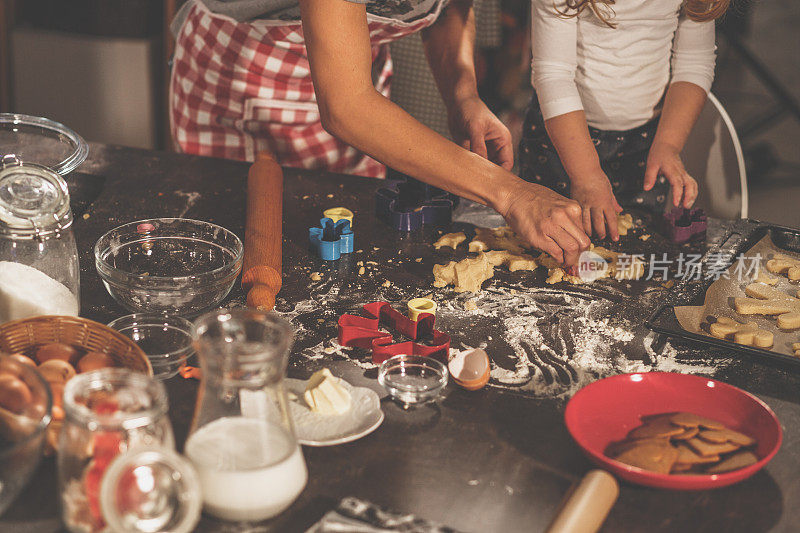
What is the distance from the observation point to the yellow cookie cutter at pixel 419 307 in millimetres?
1166

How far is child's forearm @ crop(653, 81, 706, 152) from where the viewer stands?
1.65 metres

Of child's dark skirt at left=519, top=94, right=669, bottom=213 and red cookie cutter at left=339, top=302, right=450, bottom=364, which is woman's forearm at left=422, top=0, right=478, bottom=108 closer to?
child's dark skirt at left=519, top=94, right=669, bottom=213

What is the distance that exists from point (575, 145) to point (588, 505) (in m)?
0.95

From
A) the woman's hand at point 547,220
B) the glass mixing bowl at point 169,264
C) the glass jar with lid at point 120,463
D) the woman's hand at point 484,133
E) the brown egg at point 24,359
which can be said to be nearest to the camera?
the glass jar with lid at point 120,463

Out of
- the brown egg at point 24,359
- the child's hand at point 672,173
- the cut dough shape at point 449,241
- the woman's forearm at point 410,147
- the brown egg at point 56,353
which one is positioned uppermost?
the woman's forearm at point 410,147

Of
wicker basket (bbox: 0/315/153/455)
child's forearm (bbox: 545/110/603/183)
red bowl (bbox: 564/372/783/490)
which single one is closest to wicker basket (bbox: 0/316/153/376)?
wicker basket (bbox: 0/315/153/455)

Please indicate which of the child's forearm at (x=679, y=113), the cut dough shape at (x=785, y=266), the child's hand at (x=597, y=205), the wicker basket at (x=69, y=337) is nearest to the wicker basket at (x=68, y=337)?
the wicker basket at (x=69, y=337)

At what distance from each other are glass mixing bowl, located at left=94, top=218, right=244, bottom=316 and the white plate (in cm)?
24

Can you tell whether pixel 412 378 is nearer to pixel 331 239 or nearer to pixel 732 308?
pixel 331 239

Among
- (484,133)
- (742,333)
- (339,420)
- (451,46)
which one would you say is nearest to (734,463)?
(742,333)

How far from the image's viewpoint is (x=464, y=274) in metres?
1.31

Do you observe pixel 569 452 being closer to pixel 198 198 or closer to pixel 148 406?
pixel 148 406

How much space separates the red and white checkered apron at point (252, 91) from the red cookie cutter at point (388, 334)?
69 centimetres

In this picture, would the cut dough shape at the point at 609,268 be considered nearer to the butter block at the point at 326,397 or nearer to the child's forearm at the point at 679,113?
the child's forearm at the point at 679,113
